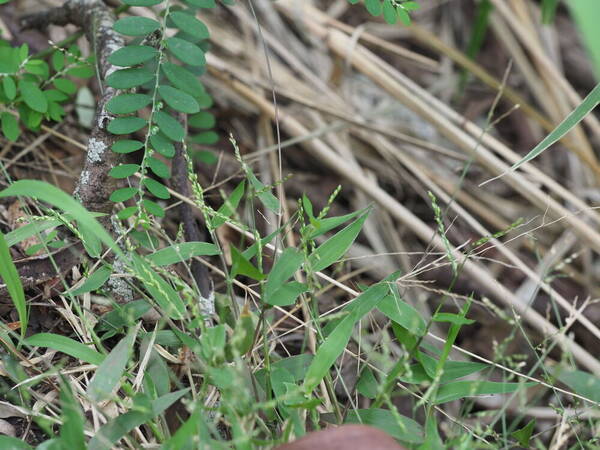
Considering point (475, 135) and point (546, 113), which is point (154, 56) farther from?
point (546, 113)

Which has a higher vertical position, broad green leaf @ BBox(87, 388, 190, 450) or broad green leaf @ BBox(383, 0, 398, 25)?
broad green leaf @ BBox(383, 0, 398, 25)

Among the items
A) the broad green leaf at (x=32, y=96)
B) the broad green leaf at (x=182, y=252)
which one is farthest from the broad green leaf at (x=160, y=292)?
the broad green leaf at (x=32, y=96)

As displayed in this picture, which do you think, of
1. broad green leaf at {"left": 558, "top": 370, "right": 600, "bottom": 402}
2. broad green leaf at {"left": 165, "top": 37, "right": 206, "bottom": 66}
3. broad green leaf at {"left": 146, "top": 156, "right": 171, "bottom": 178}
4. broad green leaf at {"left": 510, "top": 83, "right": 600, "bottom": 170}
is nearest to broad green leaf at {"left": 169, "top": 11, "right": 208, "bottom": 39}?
broad green leaf at {"left": 165, "top": 37, "right": 206, "bottom": 66}

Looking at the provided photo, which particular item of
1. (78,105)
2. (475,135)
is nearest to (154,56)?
(78,105)

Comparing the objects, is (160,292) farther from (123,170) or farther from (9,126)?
(9,126)

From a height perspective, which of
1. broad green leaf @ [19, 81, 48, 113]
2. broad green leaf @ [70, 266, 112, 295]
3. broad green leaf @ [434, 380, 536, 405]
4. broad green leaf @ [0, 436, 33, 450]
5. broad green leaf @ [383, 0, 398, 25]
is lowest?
broad green leaf @ [0, 436, 33, 450]

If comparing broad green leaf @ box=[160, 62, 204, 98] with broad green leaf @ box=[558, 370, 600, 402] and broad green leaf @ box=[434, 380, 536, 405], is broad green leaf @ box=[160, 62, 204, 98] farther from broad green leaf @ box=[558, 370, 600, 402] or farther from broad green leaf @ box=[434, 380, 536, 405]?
broad green leaf @ box=[558, 370, 600, 402]
